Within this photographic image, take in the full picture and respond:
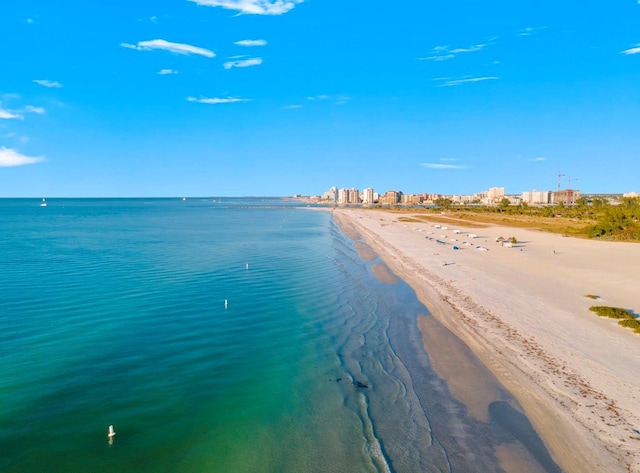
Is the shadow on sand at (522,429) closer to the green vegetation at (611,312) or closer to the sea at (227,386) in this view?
the sea at (227,386)

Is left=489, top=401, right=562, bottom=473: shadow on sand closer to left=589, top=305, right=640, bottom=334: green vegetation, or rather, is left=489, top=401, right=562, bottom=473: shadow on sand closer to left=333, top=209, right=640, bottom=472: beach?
left=333, top=209, right=640, bottom=472: beach

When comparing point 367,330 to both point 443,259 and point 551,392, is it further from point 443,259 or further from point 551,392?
point 443,259

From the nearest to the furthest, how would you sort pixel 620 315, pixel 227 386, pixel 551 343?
pixel 227 386, pixel 551 343, pixel 620 315

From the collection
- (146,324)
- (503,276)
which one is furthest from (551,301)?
(146,324)

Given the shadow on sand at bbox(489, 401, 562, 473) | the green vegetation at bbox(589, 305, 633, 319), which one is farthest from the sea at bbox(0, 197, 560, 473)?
the green vegetation at bbox(589, 305, 633, 319)

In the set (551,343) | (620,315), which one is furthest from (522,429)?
(620,315)

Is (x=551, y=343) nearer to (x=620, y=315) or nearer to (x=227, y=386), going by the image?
(x=620, y=315)
